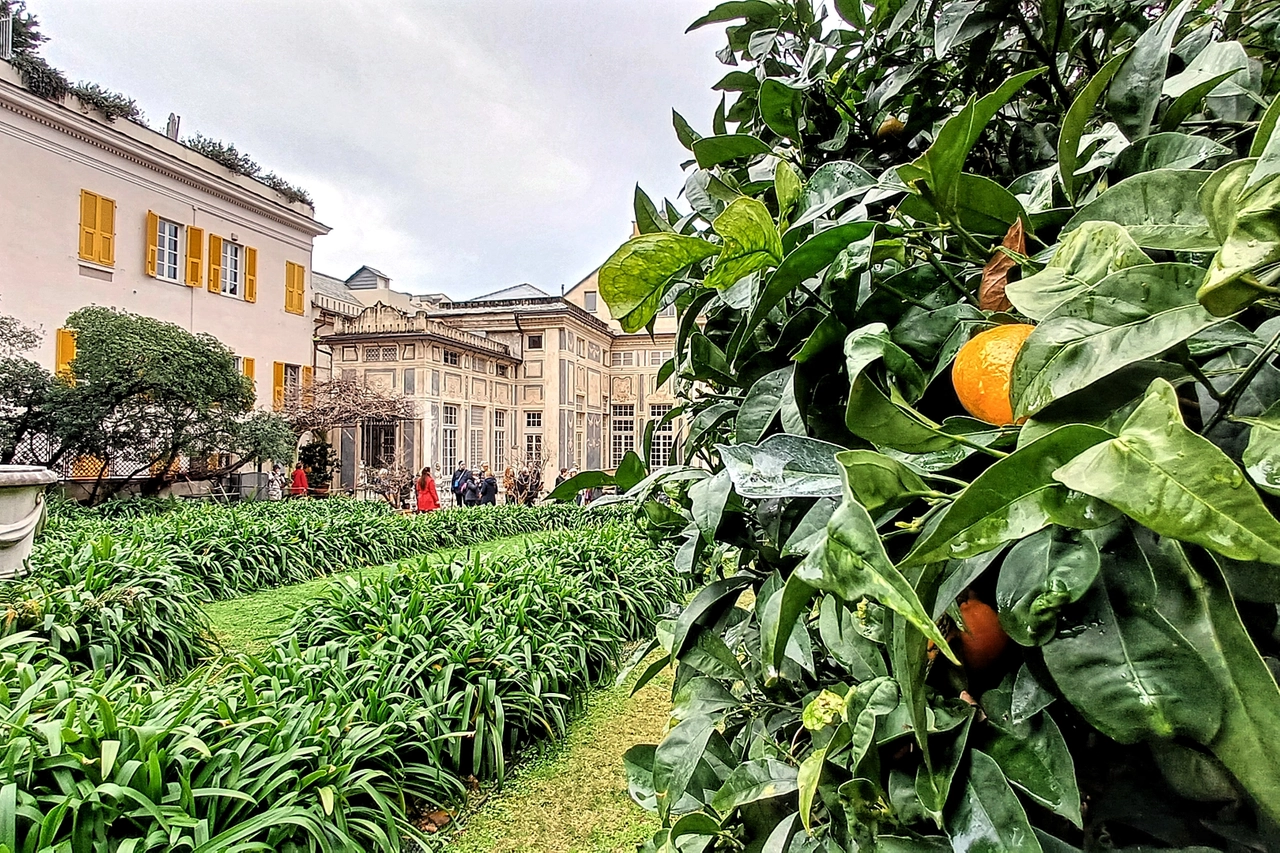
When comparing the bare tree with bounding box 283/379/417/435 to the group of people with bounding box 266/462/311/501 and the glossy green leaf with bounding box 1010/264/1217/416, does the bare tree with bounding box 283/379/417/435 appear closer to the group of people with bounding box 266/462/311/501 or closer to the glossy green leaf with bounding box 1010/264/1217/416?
the group of people with bounding box 266/462/311/501

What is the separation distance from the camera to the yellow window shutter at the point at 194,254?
12.5m

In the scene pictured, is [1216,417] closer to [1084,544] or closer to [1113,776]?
[1084,544]

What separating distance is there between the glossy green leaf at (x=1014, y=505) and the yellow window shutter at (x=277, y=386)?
1574 centimetres

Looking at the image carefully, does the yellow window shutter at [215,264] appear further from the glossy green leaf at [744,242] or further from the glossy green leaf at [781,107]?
the glossy green leaf at [744,242]

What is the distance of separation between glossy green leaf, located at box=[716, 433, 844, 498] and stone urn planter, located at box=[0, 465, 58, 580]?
226 inches

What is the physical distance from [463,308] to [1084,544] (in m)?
25.2

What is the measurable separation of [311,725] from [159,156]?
44.9ft

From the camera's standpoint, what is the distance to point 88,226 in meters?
11.1

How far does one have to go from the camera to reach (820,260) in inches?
21.4

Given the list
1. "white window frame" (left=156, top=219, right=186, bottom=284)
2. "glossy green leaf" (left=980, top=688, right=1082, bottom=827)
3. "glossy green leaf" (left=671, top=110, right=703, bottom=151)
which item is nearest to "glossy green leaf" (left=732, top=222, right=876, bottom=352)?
"glossy green leaf" (left=980, top=688, right=1082, bottom=827)

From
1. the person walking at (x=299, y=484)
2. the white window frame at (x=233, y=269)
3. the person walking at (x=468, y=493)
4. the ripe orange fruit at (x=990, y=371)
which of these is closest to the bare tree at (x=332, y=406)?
the person walking at (x=299, y=484)

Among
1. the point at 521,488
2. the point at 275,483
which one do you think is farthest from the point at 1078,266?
the point at 521,488

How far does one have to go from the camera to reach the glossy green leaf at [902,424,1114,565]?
30cm

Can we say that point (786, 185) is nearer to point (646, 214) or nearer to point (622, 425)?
point (646, 214)
